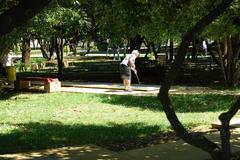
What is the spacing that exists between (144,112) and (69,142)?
14.7ft

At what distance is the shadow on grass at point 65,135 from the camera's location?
9570mm

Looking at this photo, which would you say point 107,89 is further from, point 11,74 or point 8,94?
point 11,74

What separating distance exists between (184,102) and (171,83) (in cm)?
929

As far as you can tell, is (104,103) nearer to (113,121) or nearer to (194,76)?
(113,121)

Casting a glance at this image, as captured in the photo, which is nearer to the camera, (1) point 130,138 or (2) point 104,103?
(1) point 130,138

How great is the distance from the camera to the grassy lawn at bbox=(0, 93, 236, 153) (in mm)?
10109

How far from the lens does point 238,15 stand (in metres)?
16.1

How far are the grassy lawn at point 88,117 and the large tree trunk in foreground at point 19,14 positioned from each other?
11.6 feet

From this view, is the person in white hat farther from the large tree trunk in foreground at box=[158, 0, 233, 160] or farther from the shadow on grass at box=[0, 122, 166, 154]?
the large tree trunk in foreground at box=[158, 0, 233, 160]

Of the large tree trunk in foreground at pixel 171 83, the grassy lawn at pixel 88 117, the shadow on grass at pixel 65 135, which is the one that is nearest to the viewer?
the large tree trunk in foreground at pixel 171 83

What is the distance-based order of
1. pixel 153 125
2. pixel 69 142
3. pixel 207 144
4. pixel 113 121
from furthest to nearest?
pixel 113 121 < pixel 153 125 < pixel 69 142 < pixel 207 144

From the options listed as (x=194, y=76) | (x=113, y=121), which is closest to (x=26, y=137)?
(x=113, y=121)

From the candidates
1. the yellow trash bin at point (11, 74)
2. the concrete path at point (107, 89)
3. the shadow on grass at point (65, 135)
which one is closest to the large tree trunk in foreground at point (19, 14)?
the shadow on grass at point (65, 135)

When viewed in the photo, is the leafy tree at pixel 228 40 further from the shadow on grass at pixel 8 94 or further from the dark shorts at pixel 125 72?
the shadow on grass at pixel 8 94
